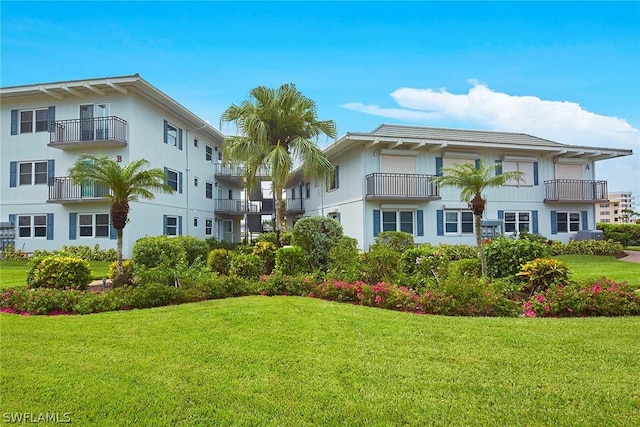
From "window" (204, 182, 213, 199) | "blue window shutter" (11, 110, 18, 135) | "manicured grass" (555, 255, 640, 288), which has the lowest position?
"manicured grass" (555, 255, 640, 288)

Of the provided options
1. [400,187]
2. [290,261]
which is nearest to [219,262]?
[290,261]

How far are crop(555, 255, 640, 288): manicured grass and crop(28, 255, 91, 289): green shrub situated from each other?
37.9ft

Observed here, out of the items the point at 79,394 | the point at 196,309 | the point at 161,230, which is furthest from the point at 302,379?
the point at 161,230

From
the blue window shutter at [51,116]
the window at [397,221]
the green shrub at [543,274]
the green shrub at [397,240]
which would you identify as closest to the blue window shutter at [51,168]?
the blue window shutter at [51,116]

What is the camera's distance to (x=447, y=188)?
62.5 ft

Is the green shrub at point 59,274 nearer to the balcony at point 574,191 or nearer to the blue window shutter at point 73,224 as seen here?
the blue window shutter at point 73,224

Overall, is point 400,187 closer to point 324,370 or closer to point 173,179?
point 173,179

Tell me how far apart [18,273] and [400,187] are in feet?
51.1

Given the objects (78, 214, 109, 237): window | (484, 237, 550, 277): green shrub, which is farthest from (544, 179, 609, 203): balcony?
(78, 214, 109, 237): window

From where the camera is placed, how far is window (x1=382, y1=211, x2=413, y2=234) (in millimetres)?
18250

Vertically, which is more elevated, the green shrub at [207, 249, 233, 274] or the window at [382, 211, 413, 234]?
the window at [382, 211, 413, 234]

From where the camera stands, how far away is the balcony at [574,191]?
2000cm

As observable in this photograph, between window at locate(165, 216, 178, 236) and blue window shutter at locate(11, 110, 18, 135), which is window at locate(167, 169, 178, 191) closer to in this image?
window at locate(165, 216, 178, 236)

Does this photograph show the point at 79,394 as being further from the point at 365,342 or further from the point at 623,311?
the point at 623,311
